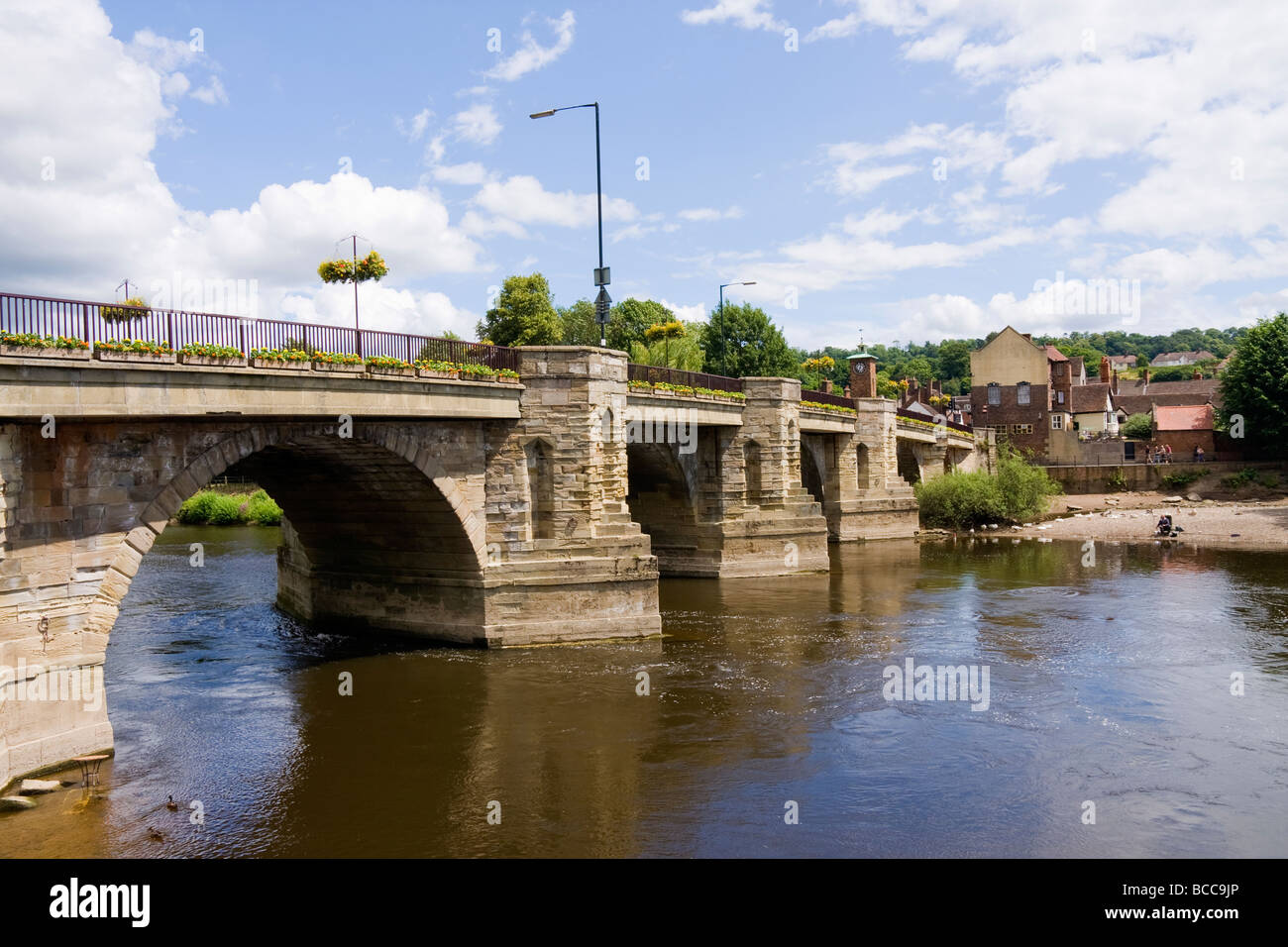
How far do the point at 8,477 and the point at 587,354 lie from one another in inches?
566

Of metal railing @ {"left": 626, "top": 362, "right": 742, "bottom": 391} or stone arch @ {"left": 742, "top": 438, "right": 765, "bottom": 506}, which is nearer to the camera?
metal railing @ {"left": 626, "top": 362, "right": 742, "bottom": 391}

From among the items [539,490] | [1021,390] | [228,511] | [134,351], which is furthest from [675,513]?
[1021,390]

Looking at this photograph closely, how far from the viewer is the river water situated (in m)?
13.6

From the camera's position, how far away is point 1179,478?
62.7 m

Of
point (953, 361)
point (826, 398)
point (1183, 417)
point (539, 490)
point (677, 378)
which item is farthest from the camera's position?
point (953, 361)

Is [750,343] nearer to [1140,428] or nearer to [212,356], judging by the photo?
[1140,428]

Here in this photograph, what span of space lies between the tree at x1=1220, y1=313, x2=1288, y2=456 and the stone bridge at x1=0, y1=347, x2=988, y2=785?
35.3m

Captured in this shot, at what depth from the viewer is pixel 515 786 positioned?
15.7 m

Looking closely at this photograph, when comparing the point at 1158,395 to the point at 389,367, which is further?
the point at 1158,395

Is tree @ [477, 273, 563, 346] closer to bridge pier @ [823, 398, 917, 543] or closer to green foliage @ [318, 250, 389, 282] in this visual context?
bridge pier @ [823, 398, 917, 543]

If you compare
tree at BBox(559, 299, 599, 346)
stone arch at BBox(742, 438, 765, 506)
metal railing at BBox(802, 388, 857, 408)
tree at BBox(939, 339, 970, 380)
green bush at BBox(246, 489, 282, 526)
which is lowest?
green bush at BBox(246, 489, 282, 526)

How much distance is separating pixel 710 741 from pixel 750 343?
2414 inches

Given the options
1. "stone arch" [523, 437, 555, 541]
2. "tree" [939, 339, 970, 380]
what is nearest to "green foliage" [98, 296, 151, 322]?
"stone arch" [523, 437, 555, 541]
